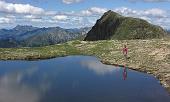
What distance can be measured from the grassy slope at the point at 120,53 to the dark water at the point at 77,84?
5400 mm

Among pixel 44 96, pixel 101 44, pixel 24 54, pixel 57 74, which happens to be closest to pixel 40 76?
pixel 57 74

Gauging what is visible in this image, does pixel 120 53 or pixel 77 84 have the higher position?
pixel 120 53

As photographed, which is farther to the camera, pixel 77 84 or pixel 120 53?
pixel 120 53

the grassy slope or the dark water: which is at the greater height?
the grassy slope

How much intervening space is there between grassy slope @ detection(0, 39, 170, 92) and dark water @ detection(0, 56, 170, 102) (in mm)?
5400

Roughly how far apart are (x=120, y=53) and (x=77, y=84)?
4943 cm

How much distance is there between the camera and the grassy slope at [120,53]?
94.6 meters

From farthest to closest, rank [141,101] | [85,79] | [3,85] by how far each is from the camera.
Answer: [85,79], [3,85], [141,101]

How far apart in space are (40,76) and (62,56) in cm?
4677

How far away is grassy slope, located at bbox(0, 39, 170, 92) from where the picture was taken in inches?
3723

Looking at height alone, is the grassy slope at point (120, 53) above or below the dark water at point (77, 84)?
above

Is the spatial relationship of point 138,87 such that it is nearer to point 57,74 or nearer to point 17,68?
point 57,74

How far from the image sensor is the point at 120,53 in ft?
405

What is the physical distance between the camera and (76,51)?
144125mm
